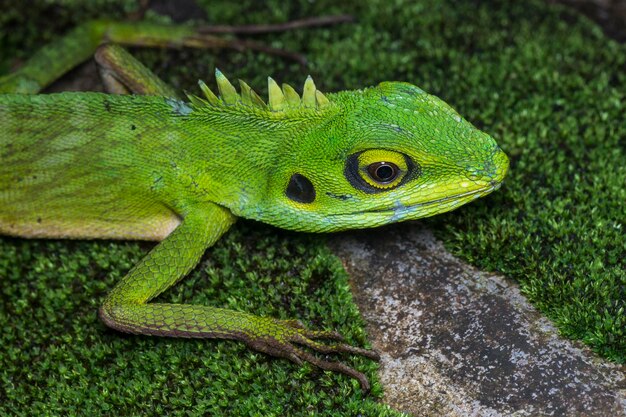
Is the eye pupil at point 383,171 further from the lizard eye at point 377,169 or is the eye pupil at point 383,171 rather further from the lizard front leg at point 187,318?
the lizard front leg at point 187,318

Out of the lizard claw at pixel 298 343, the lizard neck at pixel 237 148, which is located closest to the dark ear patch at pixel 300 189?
the lizard neck at pixel 237 148

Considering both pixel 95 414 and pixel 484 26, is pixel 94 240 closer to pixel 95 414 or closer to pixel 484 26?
pixel 95 414

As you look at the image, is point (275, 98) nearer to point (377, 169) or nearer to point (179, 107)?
point (179, 107)

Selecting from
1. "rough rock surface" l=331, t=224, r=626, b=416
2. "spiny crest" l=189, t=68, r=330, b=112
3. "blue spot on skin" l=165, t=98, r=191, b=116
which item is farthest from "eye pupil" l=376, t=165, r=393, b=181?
"blue spot on skin" l=165, t=98, r=191, b=116

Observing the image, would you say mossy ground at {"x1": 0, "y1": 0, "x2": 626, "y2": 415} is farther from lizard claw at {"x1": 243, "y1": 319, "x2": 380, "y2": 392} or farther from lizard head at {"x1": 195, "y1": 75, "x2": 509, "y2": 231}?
lizard head at {"x1": 195, "y1": 75, "x2": 509, "y2": 231}

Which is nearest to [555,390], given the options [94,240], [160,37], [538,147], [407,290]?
[407,290]

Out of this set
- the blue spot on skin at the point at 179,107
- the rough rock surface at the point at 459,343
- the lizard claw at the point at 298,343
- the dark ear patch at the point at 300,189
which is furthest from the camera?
the blue spot on skin at the point at 179,107

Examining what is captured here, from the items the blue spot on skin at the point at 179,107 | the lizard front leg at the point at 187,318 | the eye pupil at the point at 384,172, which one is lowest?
the lizard front leg at the point at 187,318
